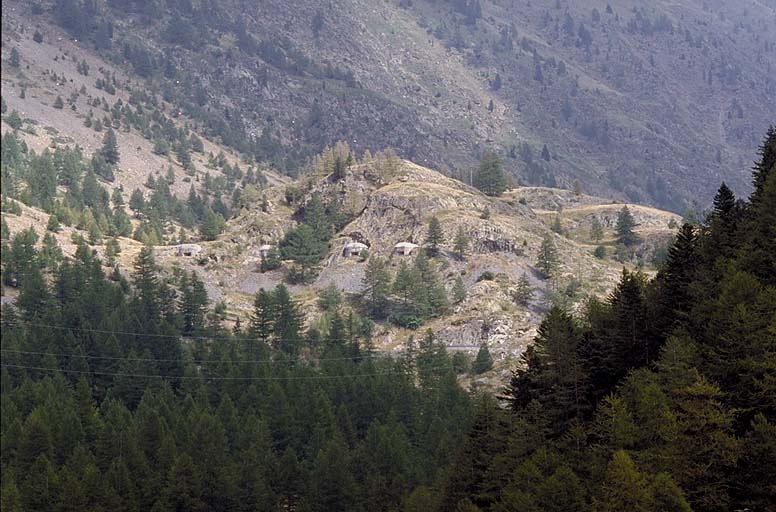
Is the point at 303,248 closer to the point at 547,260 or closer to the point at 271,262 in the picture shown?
the point at 271,262

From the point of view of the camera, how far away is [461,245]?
612 ft

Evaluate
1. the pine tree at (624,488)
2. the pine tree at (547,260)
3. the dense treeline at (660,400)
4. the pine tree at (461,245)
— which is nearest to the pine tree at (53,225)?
the pine tree at (461,245)

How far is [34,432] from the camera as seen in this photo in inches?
4031

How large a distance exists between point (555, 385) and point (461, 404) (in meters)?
52.1

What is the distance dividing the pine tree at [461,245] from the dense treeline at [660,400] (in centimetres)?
9297

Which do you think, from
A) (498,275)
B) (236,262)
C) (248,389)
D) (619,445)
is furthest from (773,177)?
(236,262)

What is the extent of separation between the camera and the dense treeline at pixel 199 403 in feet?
340

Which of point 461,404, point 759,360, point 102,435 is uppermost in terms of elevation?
point 759,360

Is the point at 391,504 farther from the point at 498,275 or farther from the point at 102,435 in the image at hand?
the point at 498,275

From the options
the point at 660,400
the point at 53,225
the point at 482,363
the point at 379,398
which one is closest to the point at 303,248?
the point at 53,225

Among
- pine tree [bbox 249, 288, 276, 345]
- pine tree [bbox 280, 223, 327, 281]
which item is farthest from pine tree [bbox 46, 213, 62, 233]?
pine tree [bbox 249, 288, 276, 345]

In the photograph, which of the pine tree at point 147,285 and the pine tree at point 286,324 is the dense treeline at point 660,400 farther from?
the pine tree at point 147,285

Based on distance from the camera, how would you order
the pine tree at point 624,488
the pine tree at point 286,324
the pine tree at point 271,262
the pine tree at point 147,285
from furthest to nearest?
the pine tree at point 271,262, the pine tree at point 286,324, the pine tree at point 147,285, the pine tree at point 624,488

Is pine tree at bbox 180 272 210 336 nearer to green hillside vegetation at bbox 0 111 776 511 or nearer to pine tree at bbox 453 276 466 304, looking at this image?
green hillside vegetation at bbox 0 111 776 511
